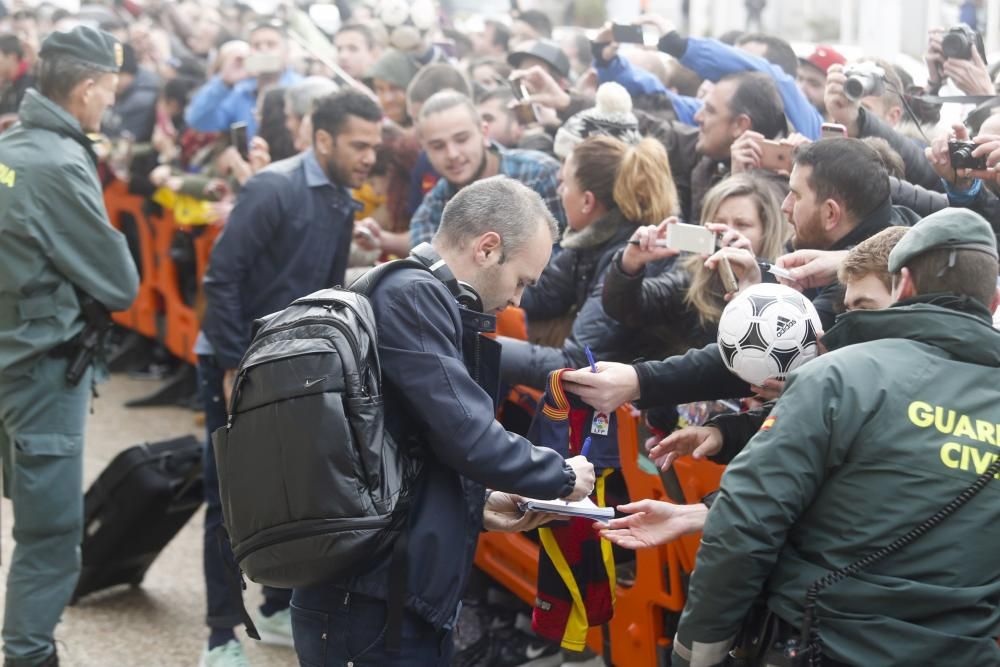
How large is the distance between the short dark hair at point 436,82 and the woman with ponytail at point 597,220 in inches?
82.7

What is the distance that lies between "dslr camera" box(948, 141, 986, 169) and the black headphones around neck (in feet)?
6.12

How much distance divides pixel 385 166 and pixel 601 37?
1.40 m

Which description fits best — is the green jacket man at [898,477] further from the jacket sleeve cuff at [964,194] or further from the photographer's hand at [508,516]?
the jacket sleeve cuff at [964,194]

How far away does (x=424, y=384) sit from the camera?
9.68ft

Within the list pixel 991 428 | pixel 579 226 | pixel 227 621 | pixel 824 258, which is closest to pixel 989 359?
pixel 991 428

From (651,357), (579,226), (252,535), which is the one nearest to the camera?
(252,535)

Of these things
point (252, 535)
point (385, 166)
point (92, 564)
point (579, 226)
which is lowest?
point (92, 564)

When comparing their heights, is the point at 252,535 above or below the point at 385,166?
above

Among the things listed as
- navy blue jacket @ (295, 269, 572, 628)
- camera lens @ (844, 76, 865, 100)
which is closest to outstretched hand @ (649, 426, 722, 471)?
navy blue jacket @ (295, 269, 572, 628)

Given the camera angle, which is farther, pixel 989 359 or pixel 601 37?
pixel 601 37

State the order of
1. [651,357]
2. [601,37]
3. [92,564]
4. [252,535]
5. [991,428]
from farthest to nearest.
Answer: [601,37]
[92,564]
[651,357]
[252,535]
[991,428]

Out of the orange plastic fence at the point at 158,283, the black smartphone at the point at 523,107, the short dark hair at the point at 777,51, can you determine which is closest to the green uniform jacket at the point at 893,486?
the black smartphone at the point at 523,107

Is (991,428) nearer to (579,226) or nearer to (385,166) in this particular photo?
(579,226)

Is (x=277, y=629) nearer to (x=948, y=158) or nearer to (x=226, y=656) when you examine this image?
(x=226, y=656)
